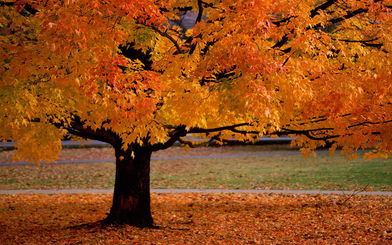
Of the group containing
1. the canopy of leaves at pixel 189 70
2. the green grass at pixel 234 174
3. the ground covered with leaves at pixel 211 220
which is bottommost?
the ground covered with leaves at pixel 211 220

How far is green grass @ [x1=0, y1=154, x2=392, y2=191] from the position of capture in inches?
800

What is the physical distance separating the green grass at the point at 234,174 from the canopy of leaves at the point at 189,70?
8.24m

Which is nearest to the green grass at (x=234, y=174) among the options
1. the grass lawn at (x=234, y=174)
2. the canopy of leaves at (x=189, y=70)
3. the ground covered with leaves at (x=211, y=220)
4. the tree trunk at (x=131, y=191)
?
the grass lawn at (x=234, y=174)

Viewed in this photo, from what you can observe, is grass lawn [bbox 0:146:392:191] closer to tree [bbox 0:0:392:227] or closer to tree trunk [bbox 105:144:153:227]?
tree [bbox 0:0:392:227]

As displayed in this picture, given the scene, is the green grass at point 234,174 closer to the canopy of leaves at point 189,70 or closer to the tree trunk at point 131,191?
the tree trunk at point 131,191

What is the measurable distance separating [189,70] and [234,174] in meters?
15.7

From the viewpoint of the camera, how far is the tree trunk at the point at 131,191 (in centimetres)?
1189

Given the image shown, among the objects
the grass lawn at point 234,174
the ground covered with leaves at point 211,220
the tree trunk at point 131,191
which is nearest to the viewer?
the ground covered with leaves at point 211,220

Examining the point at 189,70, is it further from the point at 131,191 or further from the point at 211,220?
the point at 211,220

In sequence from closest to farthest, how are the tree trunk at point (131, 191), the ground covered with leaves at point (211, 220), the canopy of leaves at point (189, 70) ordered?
the canopy of leaves at point (189, 70) < the ground covered with leaves at point (211, 220) < the tree trunk at point (131, 191)

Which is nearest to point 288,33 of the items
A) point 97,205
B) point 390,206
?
point 390,206

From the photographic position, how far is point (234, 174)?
23.8m

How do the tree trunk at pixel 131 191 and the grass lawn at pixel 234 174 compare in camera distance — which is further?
the grass lawn at pixel 234 174

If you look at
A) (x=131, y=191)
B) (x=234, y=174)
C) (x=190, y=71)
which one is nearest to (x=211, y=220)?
(x=131, y=191)
